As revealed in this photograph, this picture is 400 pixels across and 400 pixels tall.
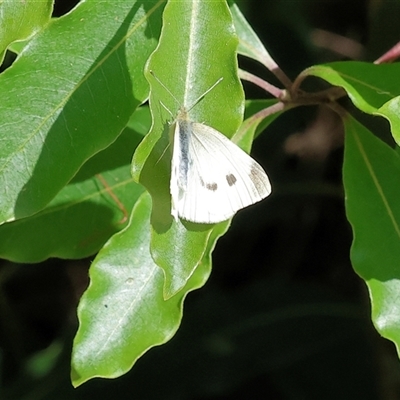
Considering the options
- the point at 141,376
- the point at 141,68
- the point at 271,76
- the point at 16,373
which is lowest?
the point at 141,376

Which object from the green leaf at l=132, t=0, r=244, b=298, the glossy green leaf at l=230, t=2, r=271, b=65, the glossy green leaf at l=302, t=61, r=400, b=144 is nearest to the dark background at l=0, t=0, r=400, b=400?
the glossy green leaf at l=230, t=2, r=271, b=65

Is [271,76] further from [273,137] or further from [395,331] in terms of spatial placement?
[395,331]

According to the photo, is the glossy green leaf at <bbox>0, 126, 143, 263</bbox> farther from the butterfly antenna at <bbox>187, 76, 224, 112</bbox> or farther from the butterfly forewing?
the butterfly antenna at <bbox>187, 76, 224, 112</bbox>

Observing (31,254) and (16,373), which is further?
(16,373)

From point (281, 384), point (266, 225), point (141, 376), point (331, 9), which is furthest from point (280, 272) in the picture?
point (331, 9)

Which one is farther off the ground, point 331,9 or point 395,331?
point 395,331

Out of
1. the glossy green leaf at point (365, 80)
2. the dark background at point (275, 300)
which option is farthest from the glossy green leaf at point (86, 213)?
the dark background at point (275, 300)
